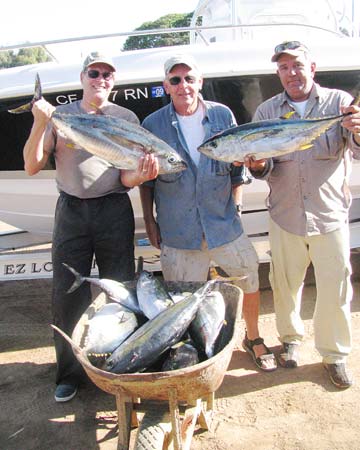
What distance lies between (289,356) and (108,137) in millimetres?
2245

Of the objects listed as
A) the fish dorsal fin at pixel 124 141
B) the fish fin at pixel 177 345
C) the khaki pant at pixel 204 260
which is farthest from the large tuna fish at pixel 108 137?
the fish fin at pixel 177 345

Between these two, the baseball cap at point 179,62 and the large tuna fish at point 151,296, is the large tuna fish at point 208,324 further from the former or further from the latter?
the baseball cap at point 179,62

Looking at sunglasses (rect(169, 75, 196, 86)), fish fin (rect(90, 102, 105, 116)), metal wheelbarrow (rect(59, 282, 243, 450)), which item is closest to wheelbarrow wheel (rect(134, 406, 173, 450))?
metal wheelbarrow (rect(59, 282, 243, 450))

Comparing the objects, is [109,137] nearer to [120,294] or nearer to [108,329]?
[120,294]

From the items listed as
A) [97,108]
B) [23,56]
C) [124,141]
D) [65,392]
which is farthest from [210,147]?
[23,56]

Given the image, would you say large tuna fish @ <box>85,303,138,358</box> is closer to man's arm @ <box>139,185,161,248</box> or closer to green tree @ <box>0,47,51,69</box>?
man's arm @ <box>139,185,161,248</box>

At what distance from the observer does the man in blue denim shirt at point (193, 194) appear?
311 cm

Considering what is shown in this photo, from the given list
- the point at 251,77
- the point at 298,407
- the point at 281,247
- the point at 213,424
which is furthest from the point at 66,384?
the point at 251,77

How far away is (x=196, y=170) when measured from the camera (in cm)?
315

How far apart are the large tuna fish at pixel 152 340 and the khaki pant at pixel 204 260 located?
3.33 ft

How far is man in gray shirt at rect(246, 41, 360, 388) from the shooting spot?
3119 millimetres

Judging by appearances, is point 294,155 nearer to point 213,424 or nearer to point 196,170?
point 196,170

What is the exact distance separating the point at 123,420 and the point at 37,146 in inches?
67.8

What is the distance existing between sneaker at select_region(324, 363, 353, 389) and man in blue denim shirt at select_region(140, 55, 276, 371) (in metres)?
0.90
